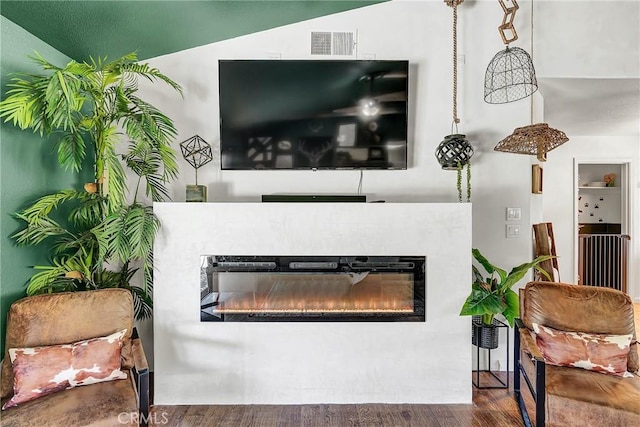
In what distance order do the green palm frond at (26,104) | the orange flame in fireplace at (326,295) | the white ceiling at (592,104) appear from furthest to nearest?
1. the white ceiling at (592,104)
2. the orange flame in fireplace at (326,295)
3. the green palm frond at (26,104)

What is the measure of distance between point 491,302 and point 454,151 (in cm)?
102

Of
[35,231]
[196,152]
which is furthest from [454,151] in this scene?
[35,231]

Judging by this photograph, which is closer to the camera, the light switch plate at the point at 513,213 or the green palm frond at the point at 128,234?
the green palm frond at the point at 128,234

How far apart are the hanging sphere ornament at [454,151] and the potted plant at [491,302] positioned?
0.64 metres

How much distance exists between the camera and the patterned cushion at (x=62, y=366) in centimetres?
174

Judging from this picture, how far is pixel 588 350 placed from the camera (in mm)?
1958

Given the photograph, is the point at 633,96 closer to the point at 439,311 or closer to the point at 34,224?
the point at 439,311

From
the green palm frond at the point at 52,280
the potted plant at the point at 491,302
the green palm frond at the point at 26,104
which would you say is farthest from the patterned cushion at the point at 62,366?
the potted plant at the point at 491,302

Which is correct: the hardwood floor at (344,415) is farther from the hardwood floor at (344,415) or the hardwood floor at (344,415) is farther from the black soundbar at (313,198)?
the black soundbar at (313,198)

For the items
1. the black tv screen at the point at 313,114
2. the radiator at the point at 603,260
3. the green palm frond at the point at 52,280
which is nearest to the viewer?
the green palm frond at the point at 52,280

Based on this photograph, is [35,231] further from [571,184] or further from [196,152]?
[571,184]

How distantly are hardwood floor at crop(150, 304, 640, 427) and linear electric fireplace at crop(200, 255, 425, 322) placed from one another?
0.55 metres

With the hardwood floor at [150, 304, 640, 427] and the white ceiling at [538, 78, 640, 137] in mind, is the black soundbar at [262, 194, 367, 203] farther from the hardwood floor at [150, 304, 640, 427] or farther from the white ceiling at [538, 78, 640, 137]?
the white ceiling at [538, 78, 640, 137]

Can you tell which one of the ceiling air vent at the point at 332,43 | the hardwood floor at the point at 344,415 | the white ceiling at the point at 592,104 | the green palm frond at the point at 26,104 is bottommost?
the hardwood floor at the point at 344,415
